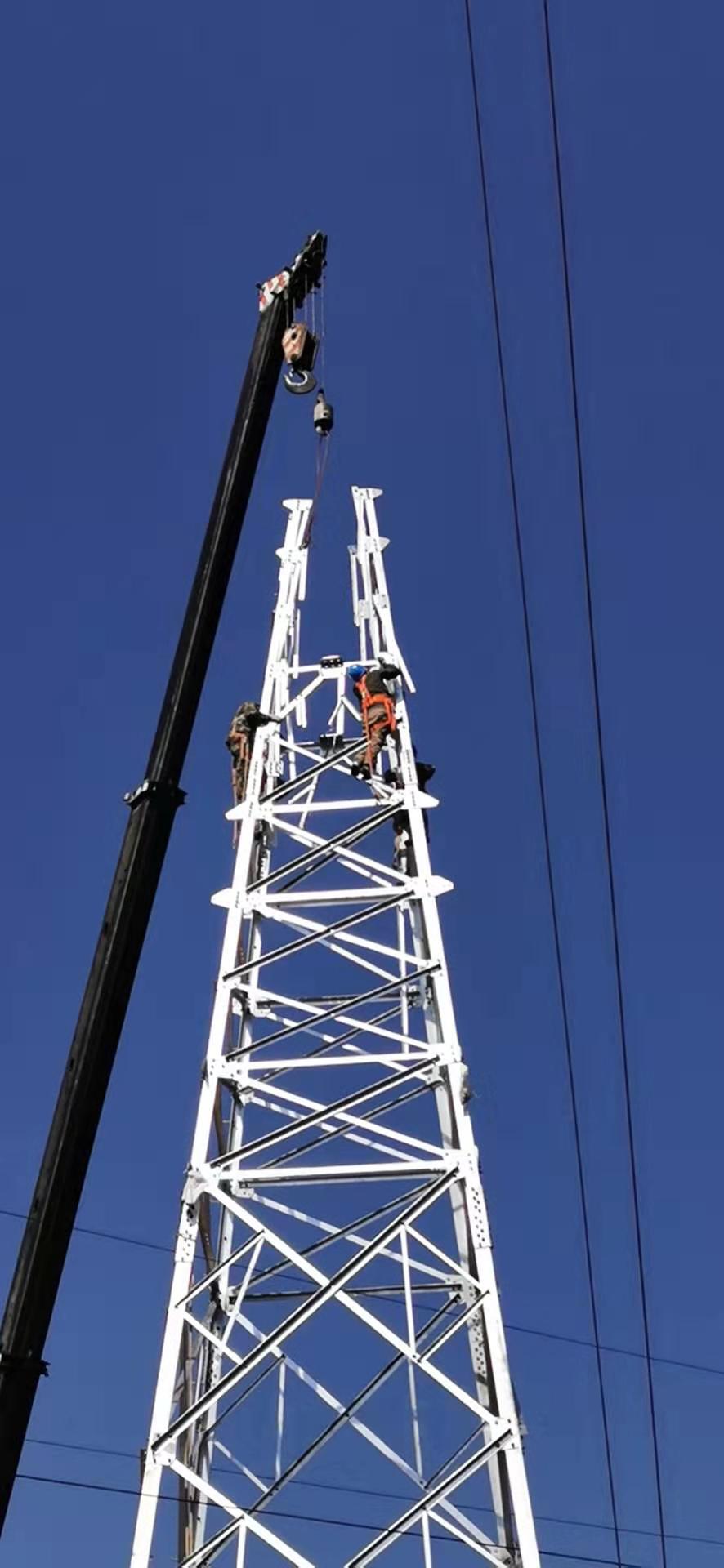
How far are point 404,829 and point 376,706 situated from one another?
5.18ft

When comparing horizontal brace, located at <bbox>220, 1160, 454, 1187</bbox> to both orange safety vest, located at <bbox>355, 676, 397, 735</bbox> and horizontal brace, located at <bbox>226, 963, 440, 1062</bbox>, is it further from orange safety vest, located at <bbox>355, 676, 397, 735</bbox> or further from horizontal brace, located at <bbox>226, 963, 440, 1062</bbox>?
orange safety vest, located at <bbox>355, 676, 397, 735</bbox>

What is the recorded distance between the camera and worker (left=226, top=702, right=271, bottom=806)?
48.0 feet

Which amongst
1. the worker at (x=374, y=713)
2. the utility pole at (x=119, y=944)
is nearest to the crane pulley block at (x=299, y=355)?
the utility pole at (x=119, y=944)

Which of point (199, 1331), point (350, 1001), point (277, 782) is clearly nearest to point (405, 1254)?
point (199, 1331)

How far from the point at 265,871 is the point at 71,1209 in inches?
285

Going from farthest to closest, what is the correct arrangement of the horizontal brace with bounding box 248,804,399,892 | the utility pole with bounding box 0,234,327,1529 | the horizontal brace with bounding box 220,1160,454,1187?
the horizontal brace with bounding box 248,804,399,892
the horizontal brace with bounding box 220,1160,454,1187
the utility pole with bounding box 0,234,327,1529

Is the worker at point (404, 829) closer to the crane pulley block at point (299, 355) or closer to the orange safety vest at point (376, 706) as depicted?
the orange safety vest at point (376, 706)

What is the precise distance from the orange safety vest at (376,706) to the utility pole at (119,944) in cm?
480

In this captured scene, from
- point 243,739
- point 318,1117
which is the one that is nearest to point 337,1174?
point 318,1117

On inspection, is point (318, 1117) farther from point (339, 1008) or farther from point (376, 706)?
point (376, 706)

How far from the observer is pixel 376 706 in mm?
14375

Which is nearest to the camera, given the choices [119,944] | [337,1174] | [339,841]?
[119,944]

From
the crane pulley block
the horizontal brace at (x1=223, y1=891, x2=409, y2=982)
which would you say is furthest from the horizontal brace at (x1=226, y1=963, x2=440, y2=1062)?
the crane pulley block

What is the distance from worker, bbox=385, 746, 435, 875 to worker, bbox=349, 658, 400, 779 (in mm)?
295
